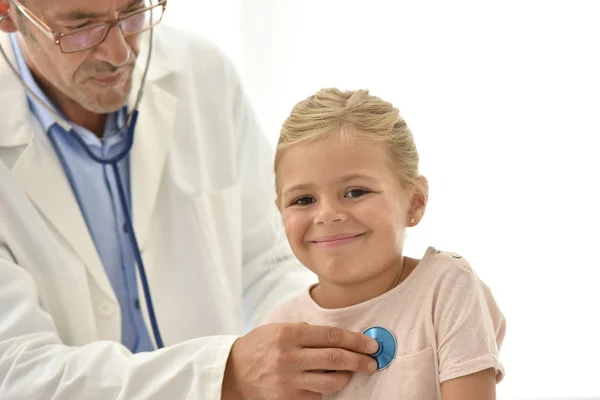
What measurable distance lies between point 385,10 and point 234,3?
0.55 m

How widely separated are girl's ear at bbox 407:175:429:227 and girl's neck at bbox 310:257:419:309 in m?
0.07

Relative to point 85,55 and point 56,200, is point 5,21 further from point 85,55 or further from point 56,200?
point 56,200

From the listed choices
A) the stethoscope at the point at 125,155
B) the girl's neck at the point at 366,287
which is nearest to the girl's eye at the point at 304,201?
the girl's neck at the point at 366,287

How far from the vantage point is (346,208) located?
1.30 m

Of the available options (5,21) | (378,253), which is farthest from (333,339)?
Answer: (5,21)

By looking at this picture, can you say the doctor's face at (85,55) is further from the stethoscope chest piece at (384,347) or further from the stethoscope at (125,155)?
the stethoscope chest piece at (384,347)

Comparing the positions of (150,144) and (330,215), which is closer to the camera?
(330,215)

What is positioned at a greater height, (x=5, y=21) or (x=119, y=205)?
(x=5, y=21)

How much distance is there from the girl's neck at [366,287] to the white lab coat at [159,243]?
0.24 m

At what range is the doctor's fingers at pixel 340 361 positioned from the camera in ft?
4.23

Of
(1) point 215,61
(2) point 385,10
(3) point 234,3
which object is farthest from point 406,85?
(1) point 215,61

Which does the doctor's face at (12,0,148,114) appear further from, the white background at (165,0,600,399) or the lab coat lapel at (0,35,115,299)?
the white background at (165,0,600,399)

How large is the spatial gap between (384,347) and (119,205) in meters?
0.94

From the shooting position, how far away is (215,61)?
2273 millimetres
